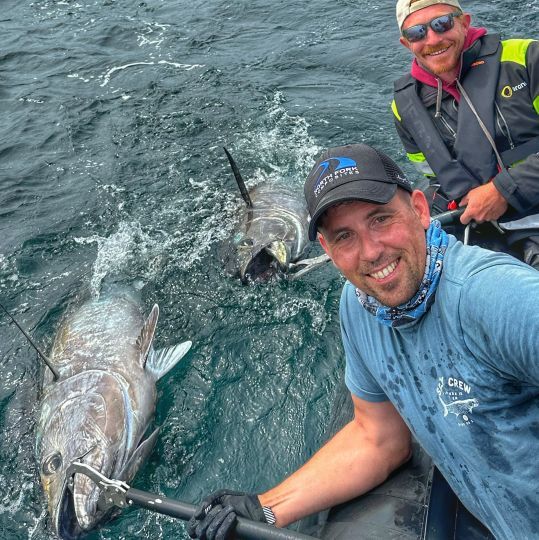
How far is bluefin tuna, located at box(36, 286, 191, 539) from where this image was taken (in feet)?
12.2

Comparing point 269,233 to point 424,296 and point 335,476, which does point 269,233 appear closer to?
point 335,476

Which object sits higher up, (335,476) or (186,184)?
(335,476)

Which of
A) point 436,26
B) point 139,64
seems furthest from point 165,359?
point 139,64

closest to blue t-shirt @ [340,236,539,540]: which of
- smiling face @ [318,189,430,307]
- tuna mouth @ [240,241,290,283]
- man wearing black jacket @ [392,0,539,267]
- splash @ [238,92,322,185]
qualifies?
smiling face @ [318,189,430,307]

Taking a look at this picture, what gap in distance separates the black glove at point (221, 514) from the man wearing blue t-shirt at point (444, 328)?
0.88 m

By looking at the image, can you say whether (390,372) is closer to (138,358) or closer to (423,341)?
(423,341)

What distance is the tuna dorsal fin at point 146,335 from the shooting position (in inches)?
194

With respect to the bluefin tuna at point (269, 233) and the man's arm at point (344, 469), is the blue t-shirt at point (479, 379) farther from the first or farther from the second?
the bluefin tuna at point (269, 233)

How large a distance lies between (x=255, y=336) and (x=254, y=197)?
86.3 inches

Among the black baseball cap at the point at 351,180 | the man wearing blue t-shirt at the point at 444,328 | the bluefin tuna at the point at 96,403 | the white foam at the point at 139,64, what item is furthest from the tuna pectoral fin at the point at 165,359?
the white foam at the point at 139,64

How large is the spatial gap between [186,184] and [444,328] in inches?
228

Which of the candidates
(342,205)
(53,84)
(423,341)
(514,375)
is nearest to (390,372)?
(423,341)

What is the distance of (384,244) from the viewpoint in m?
2.16

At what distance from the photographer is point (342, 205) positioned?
2186 millimetres
